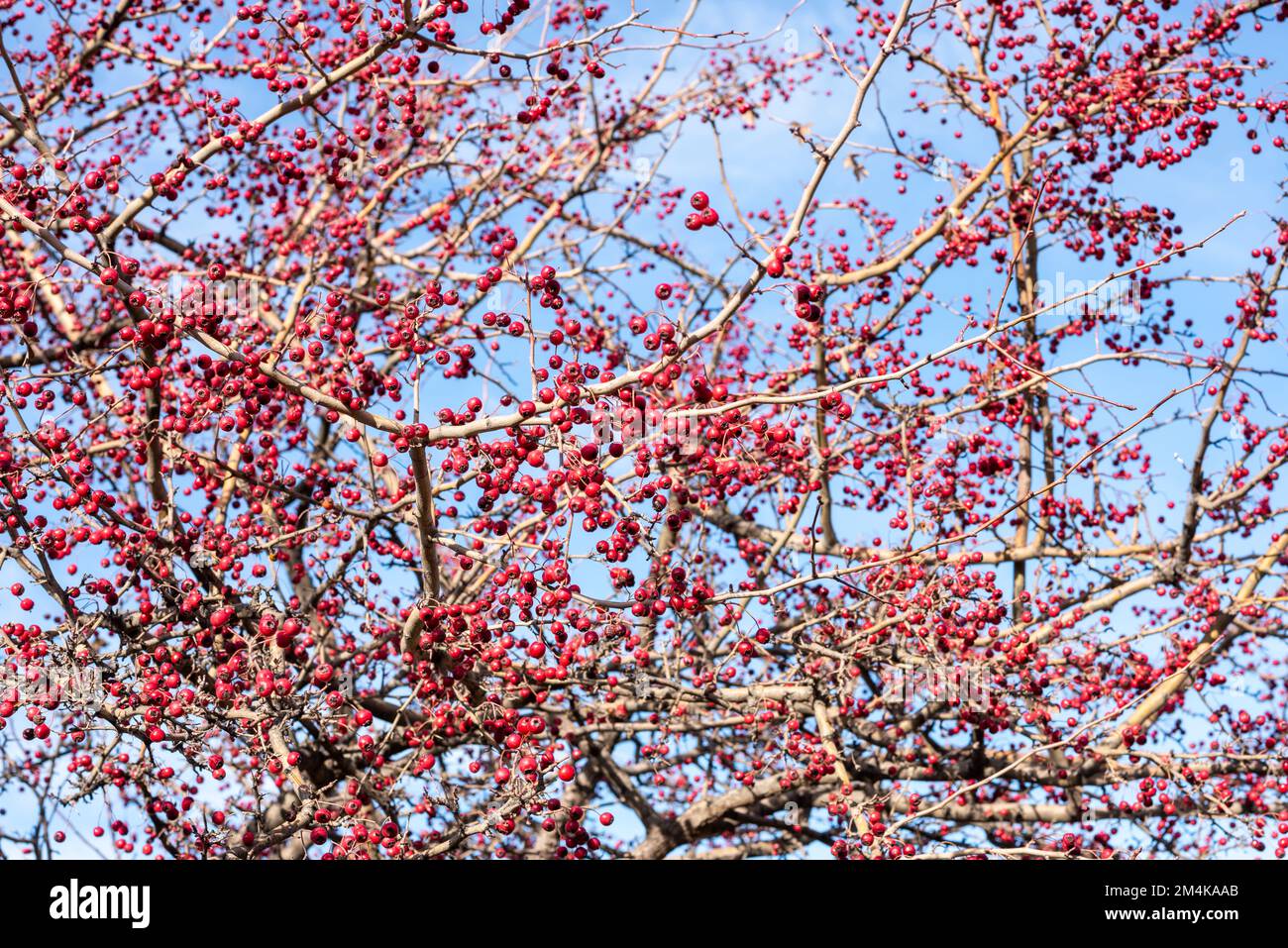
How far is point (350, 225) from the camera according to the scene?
9062mm

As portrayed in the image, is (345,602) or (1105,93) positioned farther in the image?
(1105,93)

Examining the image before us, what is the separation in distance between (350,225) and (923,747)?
6.13 meters

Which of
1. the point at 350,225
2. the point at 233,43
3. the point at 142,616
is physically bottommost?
the point at 142,616

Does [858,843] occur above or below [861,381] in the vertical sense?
below

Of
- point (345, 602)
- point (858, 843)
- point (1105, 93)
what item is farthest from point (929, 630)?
point (1105, 93)

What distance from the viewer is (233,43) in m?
9.94
